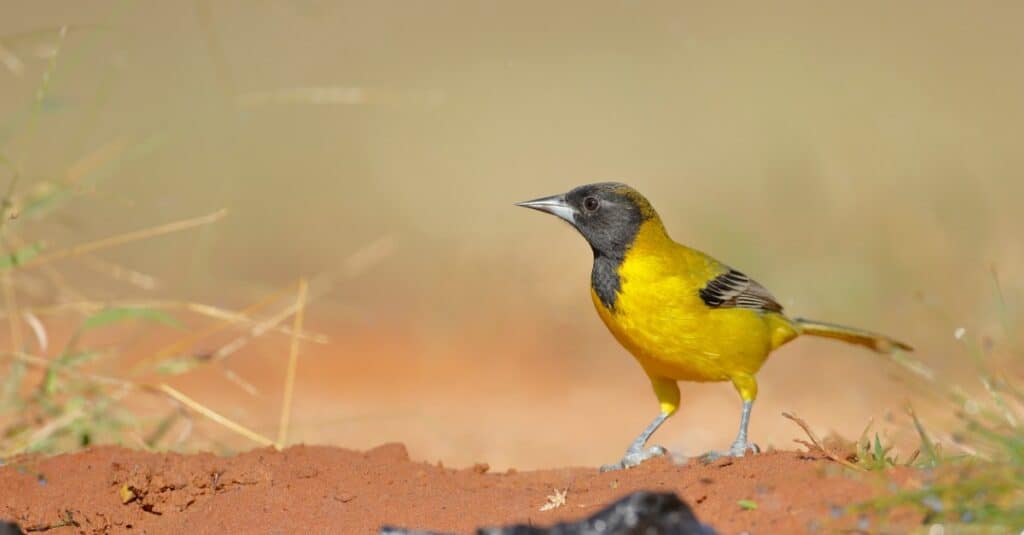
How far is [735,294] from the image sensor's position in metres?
6.16

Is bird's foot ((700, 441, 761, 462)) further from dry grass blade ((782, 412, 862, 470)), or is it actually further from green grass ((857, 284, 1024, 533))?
green grass ((857, 284, 1024, 533))

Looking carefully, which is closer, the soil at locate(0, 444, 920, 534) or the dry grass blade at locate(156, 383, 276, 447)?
the soil at locate(0, 444, 920, 534)

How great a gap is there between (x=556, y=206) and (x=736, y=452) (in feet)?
4.93

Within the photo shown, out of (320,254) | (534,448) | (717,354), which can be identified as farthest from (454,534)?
(320,254)

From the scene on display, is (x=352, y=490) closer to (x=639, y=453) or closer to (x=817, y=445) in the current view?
(x=639, y=453)

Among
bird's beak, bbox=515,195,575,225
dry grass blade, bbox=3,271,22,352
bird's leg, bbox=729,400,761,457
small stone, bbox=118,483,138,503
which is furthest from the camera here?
bird's beak, bbox=515,195,575,225

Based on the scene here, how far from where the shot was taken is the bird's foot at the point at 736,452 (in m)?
5.00

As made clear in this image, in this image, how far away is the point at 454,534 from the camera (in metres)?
4.19

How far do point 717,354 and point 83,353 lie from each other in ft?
9.36

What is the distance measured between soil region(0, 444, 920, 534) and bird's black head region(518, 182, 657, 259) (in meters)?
1.17

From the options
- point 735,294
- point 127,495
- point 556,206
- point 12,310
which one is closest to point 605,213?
point 556,206

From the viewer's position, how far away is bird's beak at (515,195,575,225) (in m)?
6.27

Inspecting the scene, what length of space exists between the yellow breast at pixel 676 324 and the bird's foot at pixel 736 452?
36 centimetres

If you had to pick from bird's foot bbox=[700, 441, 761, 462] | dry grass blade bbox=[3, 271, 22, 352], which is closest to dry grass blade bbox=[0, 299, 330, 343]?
dry grass blade bbox=[3, 271, 22, 352]
